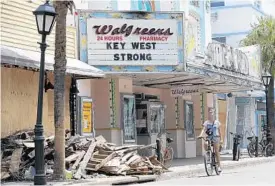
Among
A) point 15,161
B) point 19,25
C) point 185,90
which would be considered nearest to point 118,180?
point 15,161

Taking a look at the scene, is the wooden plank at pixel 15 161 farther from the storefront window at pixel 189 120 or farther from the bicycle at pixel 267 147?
the bicycle at pixel 267 147

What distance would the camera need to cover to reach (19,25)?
1686 cm

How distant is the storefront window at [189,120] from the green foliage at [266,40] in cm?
483

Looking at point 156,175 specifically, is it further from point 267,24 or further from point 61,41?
point 267,24

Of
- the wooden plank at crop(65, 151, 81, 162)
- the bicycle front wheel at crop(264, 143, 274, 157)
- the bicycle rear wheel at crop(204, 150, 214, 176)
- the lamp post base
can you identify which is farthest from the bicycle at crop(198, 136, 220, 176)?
the bicycle front wheel at crop(264, 143, 274, 157)

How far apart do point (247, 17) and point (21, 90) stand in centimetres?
3073

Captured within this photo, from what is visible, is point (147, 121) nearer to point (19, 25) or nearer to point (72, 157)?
point (19, 25)

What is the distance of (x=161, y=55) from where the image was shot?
20.0 m

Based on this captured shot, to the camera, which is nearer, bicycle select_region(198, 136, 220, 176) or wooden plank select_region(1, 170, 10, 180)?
wooden plank select_region(1, 170, 10, 180)

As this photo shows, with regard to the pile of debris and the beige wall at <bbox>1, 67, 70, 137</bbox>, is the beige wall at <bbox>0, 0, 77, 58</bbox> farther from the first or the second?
the pile of debris

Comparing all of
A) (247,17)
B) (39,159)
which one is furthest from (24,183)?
(247,17)

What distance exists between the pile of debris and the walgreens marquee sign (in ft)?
12.0

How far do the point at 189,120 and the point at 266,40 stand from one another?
6.30 metres

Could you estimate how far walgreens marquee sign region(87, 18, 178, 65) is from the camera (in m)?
19.5
